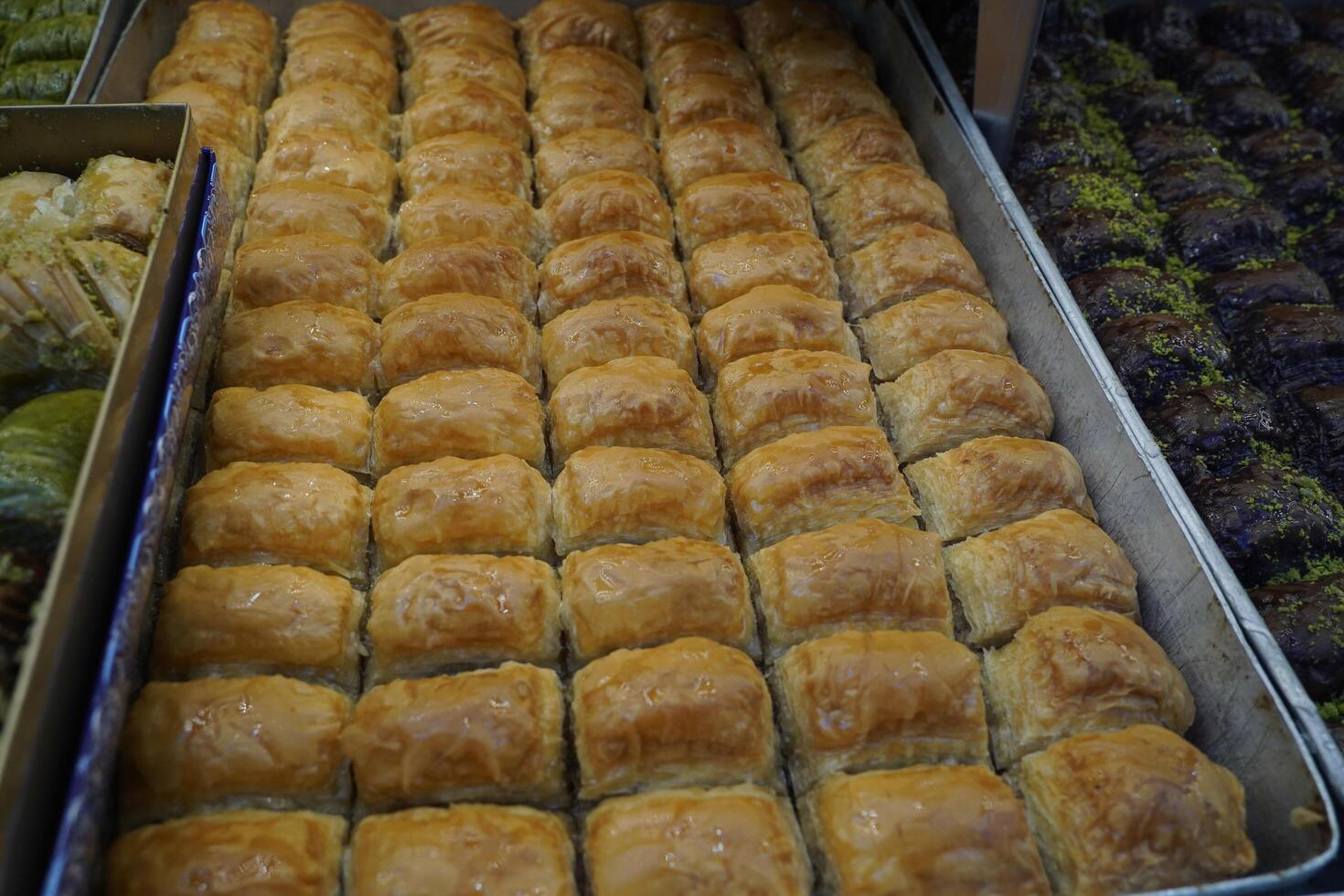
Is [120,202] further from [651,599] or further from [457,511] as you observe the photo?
[651,599]

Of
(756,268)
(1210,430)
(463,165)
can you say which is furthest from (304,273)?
(1210,430)

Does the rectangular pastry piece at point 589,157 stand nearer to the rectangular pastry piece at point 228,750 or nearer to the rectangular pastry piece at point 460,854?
the rectangular pastry piece at point 228,750

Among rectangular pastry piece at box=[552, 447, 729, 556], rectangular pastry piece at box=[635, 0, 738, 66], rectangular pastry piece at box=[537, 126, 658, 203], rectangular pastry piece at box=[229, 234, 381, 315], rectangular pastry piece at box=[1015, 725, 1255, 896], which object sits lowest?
rectangular pastry piece at box=[1015, 725, 1255, 896]

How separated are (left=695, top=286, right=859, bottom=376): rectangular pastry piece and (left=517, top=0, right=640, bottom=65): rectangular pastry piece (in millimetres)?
1879

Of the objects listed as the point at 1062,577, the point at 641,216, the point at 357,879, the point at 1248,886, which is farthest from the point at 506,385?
the point at 1248,886

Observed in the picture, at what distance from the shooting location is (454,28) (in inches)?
189

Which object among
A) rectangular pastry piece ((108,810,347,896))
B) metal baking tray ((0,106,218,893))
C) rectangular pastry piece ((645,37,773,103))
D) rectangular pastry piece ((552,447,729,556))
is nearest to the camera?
metal baking tray ((0,106,218,893))

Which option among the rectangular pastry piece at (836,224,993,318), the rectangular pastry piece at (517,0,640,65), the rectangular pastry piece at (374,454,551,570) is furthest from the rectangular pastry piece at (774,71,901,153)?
the rectangular pastry piece at (374,454,551,570)

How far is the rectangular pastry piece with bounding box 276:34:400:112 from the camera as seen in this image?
14.9ft

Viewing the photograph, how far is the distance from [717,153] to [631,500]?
1902mm

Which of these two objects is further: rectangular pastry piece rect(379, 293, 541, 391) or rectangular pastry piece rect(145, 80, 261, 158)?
rectangular pastry piece rect(145, 80, 261, 158)

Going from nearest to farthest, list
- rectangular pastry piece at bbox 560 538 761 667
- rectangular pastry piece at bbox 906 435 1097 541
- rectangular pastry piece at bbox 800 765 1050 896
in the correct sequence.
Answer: rectangular pastry piece at bbox 800 765 1050 896, rectangular pastry piece at bbox 560 538 761 667, rectangular pastry piece at bbox 906 435 1097 541

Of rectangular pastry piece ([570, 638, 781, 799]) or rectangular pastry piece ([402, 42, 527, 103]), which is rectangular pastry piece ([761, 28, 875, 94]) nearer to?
rectangular pastry piece ([402, 42, 527, 103])

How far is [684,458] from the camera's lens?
3.30 m
